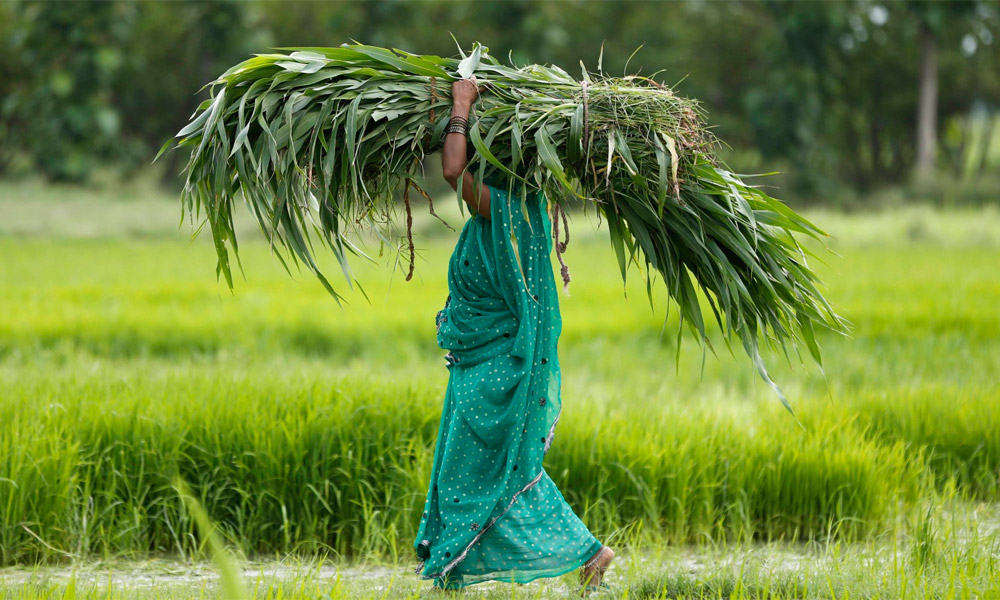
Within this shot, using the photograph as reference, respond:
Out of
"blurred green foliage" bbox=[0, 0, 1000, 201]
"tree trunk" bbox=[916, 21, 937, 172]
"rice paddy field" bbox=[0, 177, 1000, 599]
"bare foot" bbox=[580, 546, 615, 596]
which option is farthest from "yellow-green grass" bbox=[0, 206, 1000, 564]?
"tree trunk" bbox=[916, 21, 937, 172]

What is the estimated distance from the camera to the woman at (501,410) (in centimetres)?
303

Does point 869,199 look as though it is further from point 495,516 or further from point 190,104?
point 495,516

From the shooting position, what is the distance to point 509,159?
10.1 feet

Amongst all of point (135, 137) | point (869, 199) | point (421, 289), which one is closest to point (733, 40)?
point (869, 199)

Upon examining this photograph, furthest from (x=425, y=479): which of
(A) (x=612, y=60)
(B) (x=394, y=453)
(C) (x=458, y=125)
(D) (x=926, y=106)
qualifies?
(A) (x=612, y=60)

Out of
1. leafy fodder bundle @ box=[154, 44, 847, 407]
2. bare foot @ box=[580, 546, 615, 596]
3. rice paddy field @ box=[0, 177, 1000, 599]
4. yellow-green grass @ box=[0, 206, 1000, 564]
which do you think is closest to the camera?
leafy fodder bundle @ box=[154, 44, 847, 407]

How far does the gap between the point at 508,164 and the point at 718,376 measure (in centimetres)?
420

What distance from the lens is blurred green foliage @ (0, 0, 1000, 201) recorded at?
22.8 meters

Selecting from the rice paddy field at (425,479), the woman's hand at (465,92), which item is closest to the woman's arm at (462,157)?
the woman's hand at (465,92)

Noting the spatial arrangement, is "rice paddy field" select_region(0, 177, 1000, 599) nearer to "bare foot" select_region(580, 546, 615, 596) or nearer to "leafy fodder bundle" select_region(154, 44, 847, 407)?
"bare foot" select_region(580, 546, 615, 596)

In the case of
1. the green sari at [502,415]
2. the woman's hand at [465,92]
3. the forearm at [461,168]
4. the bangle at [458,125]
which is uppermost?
the woman's hand at [465,92]

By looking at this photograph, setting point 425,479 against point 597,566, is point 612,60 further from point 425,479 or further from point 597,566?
point 597,566

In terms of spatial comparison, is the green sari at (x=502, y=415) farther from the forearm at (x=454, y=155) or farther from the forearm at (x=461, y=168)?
the forearm at (x=454, y=155)

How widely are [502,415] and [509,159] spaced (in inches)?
32.7
